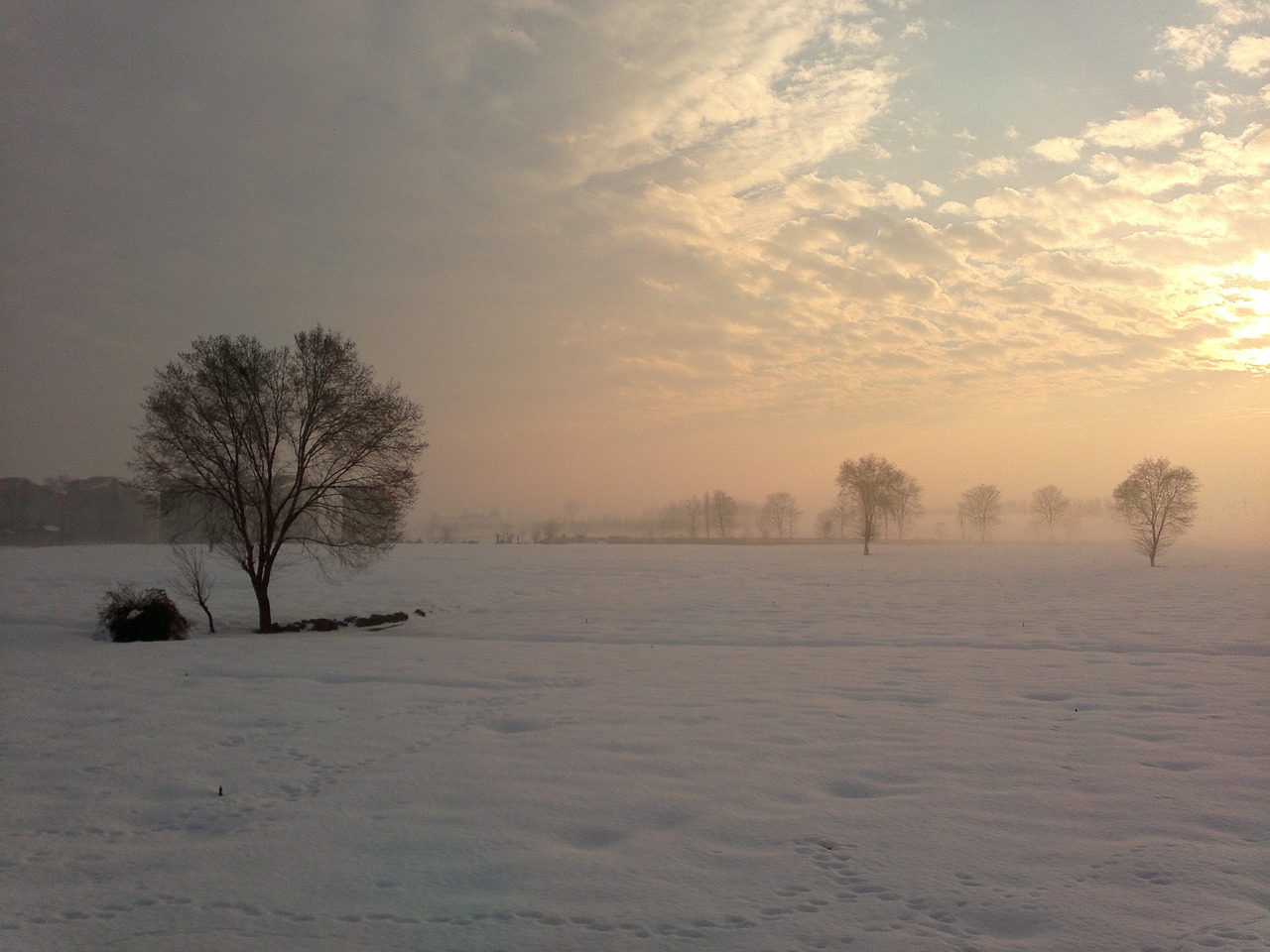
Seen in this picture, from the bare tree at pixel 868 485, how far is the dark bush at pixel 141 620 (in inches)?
2851

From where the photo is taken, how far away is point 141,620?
21.1 m

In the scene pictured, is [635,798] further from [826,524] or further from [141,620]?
[826,524]

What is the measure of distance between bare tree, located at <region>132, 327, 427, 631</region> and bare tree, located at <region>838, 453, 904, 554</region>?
2621 inches

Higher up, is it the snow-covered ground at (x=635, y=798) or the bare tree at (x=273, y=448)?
the bare tree at (x=273, y=448)

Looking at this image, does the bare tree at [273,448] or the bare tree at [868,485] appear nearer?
the bare tree at [273,448]

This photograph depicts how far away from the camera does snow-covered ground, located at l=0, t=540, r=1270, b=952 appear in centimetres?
500

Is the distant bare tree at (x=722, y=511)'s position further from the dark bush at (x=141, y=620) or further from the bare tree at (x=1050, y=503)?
the dark bush at (x=141, y=620)

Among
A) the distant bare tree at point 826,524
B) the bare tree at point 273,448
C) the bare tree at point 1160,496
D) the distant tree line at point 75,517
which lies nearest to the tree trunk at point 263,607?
the bare tree at point 273,448

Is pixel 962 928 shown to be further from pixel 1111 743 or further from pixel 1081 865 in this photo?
pixel 1111 743

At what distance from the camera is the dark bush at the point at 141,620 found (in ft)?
68.4

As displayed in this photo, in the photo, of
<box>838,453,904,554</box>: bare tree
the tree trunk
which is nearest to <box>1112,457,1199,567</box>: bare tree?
<box>838,453,904,554</box>: bare tree

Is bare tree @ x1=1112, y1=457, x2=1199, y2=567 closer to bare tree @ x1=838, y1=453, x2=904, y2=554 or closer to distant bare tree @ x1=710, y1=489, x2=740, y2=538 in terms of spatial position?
bare tree @ x1=838, y1=453, x2=904, y2=554

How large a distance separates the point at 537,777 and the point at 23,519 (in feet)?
280

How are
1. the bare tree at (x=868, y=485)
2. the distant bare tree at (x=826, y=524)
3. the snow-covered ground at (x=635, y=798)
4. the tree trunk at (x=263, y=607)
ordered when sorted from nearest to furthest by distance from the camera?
1. the snow-covered ground at (x=635, y=798)
2. the tree trunk at (x=263, y=607)
3. the bare tree at (x=868, y=485)
4. the distant bare tree at (x=826, y=524)
